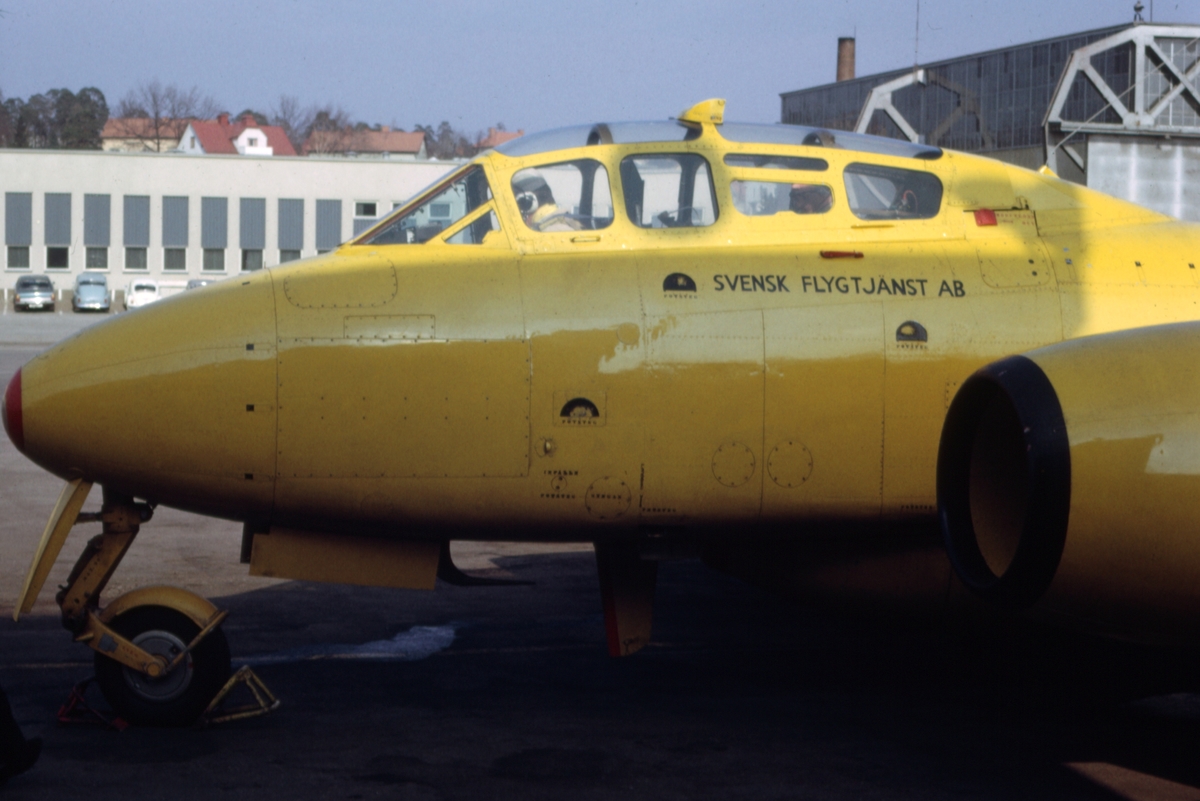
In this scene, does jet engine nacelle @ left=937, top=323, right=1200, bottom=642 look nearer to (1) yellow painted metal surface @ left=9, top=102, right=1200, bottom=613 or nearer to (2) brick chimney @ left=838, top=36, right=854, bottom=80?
(1) yellow painted metal surface @ left=9, top=102, right=1200, bottom=613

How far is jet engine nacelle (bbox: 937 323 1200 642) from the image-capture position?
4398mm

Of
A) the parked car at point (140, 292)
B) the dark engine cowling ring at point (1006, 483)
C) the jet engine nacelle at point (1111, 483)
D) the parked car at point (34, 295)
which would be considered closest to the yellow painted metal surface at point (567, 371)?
the dark engine cowling ring at point (1006, 483)

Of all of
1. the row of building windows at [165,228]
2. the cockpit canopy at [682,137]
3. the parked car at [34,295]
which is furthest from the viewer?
the row of building windows at [165,228]

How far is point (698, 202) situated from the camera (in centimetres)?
633

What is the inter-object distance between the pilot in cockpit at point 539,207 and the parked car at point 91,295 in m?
55.6

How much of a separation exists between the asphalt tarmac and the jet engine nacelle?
1.32 meters

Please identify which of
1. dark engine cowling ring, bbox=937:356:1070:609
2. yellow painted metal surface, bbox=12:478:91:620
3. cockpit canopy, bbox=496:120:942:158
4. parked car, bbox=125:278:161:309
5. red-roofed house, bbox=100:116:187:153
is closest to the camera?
dark engine cowling ring, bbox=937:356:1070:609

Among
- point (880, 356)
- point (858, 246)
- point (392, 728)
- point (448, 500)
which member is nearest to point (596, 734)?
point (392, 728)

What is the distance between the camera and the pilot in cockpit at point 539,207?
6.23m

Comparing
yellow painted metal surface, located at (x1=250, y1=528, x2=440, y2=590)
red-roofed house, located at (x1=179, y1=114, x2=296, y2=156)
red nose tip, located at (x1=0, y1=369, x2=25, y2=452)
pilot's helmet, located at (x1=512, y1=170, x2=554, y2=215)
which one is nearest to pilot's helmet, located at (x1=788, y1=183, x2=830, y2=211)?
pilot's helmet, located at (x1=512, y1=170, x2=554, y2=215)

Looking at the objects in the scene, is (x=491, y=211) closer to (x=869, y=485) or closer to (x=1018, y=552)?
(x=869, y=485)

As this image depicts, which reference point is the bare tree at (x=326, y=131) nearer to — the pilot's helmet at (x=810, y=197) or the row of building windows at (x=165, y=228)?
the row of building windows at (x=165, y=228)

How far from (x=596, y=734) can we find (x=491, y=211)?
261 cm

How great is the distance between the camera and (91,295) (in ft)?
188
